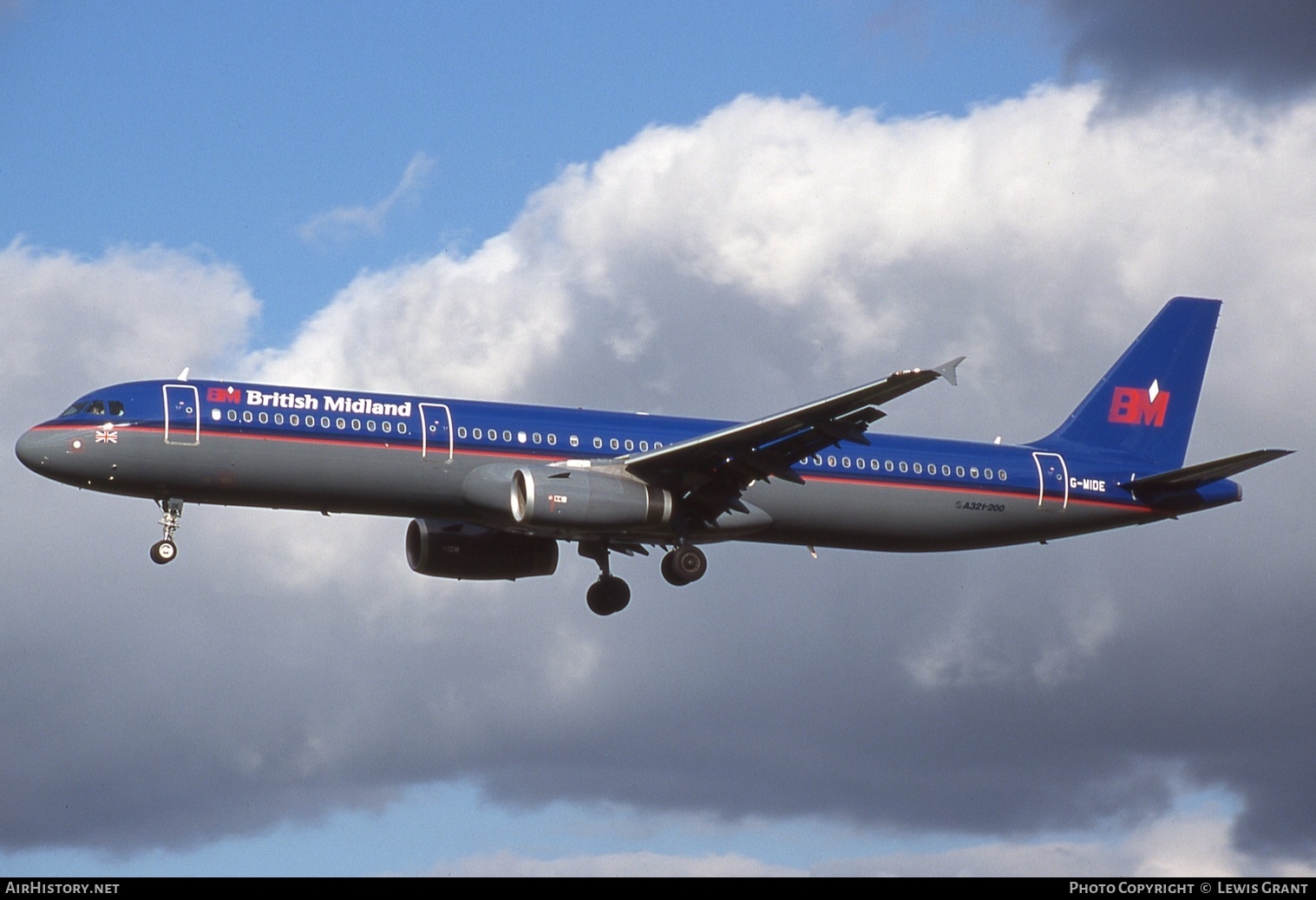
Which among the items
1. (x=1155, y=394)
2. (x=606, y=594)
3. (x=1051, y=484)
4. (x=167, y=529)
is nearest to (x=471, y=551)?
(x=606, y=594)

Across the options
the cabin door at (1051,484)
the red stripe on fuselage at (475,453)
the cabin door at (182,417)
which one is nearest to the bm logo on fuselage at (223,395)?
the cabin door at (182,417)

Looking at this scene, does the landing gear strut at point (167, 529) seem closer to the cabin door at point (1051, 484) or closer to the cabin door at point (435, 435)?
the cabin door at point (435, 435)

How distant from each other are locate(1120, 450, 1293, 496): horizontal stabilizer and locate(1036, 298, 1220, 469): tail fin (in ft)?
6.99

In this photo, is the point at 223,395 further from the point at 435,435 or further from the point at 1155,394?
the point at 1155,394

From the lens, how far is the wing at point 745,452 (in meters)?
42.2

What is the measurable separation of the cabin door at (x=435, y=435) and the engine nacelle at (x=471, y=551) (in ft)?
19.2

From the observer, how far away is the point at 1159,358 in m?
55.5

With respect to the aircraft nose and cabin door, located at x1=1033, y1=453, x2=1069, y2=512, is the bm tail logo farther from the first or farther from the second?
the aircraft nose

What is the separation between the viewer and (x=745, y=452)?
1754 inches
